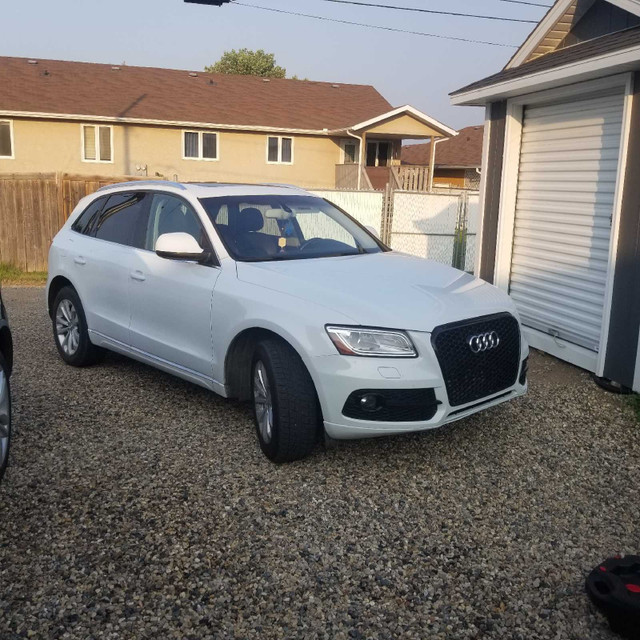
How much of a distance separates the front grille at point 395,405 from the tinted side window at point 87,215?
12.2 feet

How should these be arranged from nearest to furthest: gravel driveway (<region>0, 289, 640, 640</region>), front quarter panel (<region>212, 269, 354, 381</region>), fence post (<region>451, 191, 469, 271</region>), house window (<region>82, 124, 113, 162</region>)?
1. gravel driveway (<region>0, 289, 640, 640</region>)
2. front quarter panel (<region>212, 269, 354, 381</region>)
3. fence post (<region>451, 191, 469, 271</region>)
4. house window (<region>82, 124, 113, 162</region>)

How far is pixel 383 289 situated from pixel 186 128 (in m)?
22.4

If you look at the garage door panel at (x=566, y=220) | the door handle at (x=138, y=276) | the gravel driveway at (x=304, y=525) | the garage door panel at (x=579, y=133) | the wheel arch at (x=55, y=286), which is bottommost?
the gravel driveway at (x=304, y=525)

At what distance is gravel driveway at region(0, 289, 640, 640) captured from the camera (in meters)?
3.09

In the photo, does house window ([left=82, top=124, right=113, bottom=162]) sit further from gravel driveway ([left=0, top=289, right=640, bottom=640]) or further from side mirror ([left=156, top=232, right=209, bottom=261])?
side mirror ([left=156, top=232, right=209, bottom=261])

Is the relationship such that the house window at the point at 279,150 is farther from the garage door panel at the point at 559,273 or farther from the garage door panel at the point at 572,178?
the garage door panel at the point at 559,273

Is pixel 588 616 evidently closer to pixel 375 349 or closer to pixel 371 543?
pixel 371 543

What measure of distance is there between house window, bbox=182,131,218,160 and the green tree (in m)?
32.4

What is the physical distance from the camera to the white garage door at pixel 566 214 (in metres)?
6.84

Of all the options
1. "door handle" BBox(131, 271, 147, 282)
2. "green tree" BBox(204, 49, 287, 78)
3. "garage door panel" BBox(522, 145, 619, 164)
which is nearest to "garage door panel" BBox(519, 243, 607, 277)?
"garage door panel" BBox(522, 145, 619, 164)

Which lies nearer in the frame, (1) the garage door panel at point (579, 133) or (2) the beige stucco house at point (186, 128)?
(1) the garage door panel at point (579, 133)

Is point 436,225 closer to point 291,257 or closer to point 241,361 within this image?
point 291,257

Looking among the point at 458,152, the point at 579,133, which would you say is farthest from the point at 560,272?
the point at 458,152

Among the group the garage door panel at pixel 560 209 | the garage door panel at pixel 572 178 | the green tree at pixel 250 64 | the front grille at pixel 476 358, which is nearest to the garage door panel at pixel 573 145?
the garage door panel at pixel 572 178
